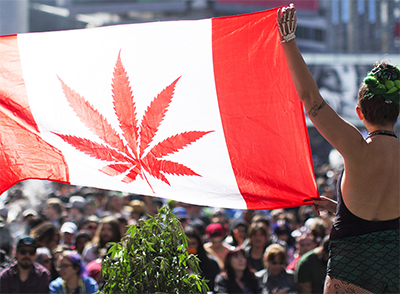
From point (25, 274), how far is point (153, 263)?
2.72 m

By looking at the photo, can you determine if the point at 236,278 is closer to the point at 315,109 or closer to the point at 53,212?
the point at 315,109

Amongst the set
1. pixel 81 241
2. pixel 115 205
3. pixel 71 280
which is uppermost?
pixel 71 280

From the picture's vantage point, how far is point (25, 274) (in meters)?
5.18

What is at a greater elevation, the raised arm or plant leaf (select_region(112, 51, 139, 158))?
the raised arm

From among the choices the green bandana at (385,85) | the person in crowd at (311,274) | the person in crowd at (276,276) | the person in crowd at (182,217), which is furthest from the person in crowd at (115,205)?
the green bandana at (385,85)

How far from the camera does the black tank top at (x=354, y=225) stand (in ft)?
7.58

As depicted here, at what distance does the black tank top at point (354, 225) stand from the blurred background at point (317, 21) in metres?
28.1

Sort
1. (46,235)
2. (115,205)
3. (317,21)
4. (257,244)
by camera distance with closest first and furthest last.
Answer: (46,235) < (257,244) < (115,205) < (317,21)

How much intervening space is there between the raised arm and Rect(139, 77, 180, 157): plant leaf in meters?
1.40

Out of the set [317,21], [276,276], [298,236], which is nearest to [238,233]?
[298,236]

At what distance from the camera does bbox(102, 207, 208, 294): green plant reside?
9.59 ft

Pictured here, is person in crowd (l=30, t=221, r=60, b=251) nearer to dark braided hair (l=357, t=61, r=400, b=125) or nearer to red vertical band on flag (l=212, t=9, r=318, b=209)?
red vertical band on flag (l=212, t=9, r=318, b=209)

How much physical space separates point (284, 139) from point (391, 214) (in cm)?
116

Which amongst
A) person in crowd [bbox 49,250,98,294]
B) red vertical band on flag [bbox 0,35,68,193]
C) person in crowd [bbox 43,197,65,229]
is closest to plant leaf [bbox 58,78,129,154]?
red vertical band on flag [bbox 0,35,68,193]
